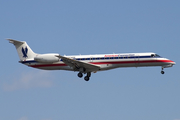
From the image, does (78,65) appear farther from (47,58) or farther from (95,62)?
(47,58)

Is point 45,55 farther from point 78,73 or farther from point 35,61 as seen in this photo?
point 78,73

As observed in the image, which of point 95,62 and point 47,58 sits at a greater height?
point 47,58

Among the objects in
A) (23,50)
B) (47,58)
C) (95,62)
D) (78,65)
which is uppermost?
(23,50)

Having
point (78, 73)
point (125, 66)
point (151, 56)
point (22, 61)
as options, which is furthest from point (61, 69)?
point (151, 56)

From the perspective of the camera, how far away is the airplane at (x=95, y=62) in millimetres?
41688

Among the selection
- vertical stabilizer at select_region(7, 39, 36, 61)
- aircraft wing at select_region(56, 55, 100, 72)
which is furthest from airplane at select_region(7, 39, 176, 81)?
vertical stabilizer at select_region(7, 39, 36, 61)

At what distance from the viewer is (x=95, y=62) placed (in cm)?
4266

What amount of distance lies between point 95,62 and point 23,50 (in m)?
11.0

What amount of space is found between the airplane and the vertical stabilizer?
1.91 meters

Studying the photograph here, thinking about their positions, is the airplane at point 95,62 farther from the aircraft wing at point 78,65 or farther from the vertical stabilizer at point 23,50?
the vertical stabilizer at point 23,50

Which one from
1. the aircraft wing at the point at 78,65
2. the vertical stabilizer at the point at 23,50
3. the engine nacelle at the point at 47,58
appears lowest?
the aircraft wing at the point at 78,65

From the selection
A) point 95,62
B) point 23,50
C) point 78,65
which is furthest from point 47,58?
point 95,62

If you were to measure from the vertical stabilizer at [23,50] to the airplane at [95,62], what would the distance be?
1.91m

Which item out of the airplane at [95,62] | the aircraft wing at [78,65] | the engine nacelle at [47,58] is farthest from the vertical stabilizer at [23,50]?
the aircraft wing at [78,65]
